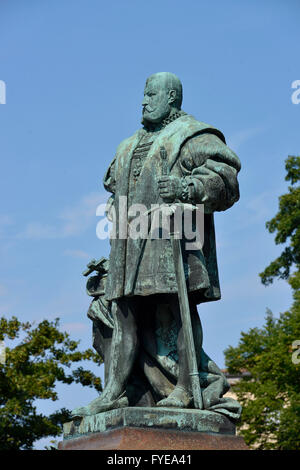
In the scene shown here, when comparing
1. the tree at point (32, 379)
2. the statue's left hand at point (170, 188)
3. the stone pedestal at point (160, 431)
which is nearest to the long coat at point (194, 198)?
the statue's left hand at point (170, 188)

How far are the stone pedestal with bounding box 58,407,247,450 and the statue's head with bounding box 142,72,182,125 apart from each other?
9.68ft

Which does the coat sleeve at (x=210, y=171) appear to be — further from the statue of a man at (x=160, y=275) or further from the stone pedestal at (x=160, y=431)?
the stone pedestal at (x=160, y=431)

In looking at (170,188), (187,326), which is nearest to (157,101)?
(170,188)

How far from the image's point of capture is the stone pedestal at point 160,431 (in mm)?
7316

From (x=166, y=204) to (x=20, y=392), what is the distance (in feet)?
51.6

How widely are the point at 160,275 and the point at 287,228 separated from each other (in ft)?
82.1

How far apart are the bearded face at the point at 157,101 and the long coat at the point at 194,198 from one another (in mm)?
147

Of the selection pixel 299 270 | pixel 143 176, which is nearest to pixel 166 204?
pixel 143 176

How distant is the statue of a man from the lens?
26.6 ft

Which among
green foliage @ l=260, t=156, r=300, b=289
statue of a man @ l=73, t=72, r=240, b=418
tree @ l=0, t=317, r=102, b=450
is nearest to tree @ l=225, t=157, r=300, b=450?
green foliage @ l=260, t=156, r=300, b=289

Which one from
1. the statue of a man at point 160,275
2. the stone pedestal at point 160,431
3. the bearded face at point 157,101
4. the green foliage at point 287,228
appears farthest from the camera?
the green foliage at point 287,228

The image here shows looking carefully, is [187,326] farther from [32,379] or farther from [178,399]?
[32,379]

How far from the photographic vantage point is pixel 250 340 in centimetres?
3253

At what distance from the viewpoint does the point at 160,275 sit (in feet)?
26.7
